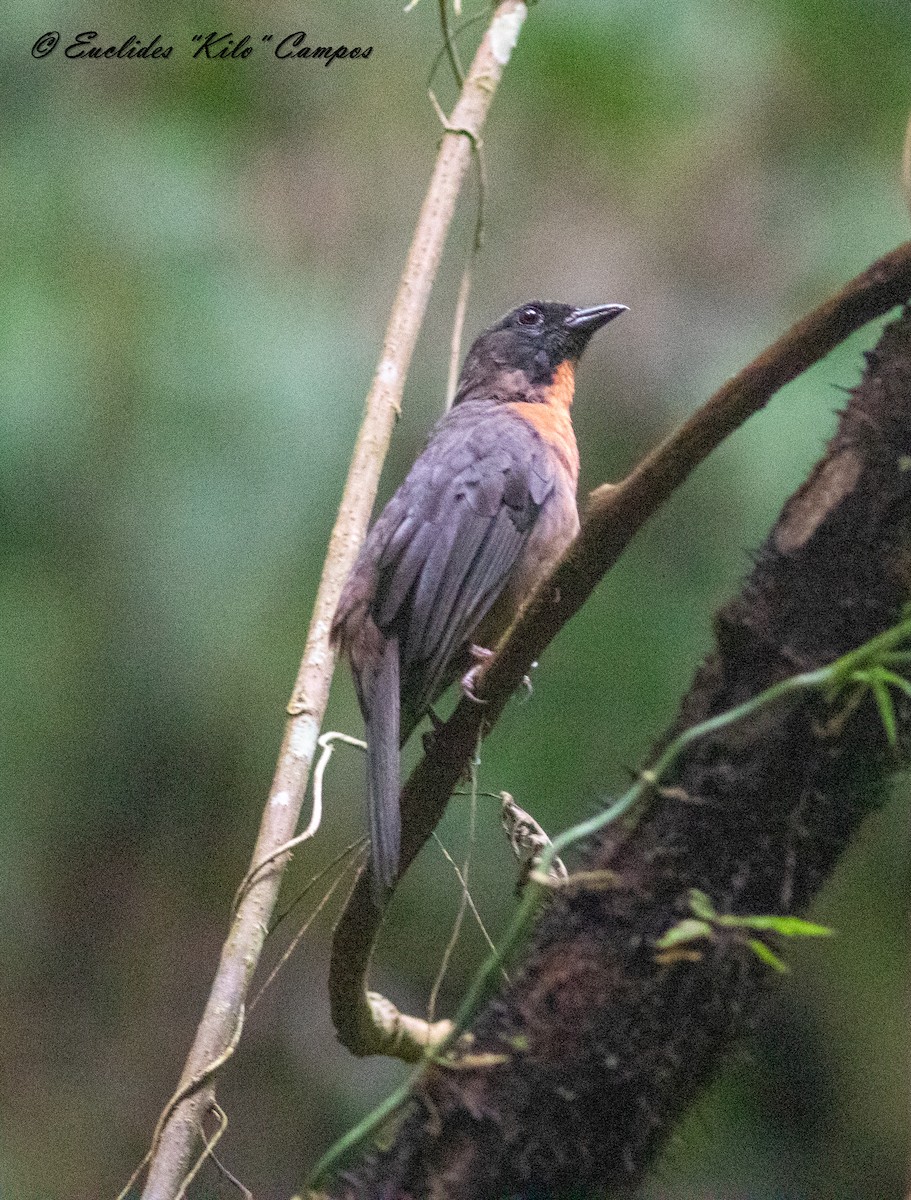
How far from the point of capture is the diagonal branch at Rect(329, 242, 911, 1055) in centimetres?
148

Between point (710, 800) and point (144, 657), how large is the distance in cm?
332

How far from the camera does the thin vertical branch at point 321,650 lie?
2.43 meters

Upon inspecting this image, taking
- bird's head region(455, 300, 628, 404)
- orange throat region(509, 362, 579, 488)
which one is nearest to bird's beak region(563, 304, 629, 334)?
bird's head region(455, 300, 628, 404)

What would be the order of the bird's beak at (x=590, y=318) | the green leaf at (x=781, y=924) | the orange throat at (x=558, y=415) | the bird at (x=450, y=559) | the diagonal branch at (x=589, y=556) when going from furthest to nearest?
1. the bird's beak at (x=590, y=318)
2. the orange throat at (x=558, y=415)
3. the bird at (x=450, y=559)
4. the diagonal branch at (x=589, y=556)
5. the green leaf at (x=781, y=924)

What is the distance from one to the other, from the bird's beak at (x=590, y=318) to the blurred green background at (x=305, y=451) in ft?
1.80

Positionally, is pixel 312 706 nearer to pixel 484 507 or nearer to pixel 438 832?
pixel 484 507

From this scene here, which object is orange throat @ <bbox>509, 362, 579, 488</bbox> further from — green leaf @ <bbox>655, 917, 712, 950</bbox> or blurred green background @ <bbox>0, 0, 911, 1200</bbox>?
green leaf @ <bbox>655, 917, 712, 950</bbox>

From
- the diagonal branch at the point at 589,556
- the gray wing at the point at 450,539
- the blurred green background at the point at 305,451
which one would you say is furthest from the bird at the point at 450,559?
the blurred green background at the point at 305,451

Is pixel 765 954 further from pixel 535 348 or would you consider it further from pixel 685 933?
pixel 535 348

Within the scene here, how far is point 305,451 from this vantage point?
13.6 ft

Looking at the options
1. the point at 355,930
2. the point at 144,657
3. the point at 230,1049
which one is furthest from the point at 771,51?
the point at 230,1049

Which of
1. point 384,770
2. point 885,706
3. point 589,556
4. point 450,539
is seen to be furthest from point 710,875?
point 450,539

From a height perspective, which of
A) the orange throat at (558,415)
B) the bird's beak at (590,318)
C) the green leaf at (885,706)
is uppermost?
the bird's beak at (590,318)

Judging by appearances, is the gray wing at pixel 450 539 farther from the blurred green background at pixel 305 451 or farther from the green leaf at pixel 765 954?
the green leaf at pixel 765 954
